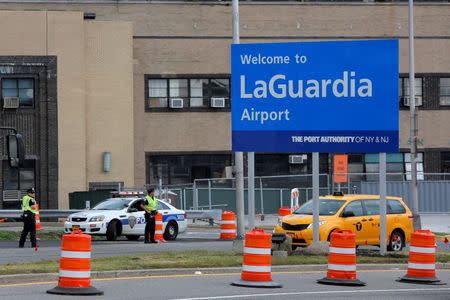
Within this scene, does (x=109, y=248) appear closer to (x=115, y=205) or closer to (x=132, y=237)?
(x=115, y=205)

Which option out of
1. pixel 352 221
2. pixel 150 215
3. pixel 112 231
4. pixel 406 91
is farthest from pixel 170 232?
pixel 406 91

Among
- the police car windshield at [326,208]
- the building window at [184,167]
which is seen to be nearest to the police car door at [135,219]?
the police car windshield at [326,208]

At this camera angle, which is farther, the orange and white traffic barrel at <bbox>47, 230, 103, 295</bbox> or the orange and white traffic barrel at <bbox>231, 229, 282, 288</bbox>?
the orange and white traffic barrel at <bbox>231, 229, 282, 288</bbox>

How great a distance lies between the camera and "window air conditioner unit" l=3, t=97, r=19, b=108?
49.4 meters

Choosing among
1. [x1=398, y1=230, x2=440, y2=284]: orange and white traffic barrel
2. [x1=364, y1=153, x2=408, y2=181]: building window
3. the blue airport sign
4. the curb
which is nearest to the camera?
the curb

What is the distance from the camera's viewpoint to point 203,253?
2309 centimetres

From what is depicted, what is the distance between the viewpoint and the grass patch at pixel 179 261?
61.9 ft

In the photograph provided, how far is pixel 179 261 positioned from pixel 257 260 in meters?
3.88

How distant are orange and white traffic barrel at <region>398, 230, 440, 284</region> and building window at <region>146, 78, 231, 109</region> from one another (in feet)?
114

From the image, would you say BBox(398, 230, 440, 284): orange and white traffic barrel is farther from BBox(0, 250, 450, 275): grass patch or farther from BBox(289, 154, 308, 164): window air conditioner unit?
BBox(289, 154, 308, 164): window air conditioner unit

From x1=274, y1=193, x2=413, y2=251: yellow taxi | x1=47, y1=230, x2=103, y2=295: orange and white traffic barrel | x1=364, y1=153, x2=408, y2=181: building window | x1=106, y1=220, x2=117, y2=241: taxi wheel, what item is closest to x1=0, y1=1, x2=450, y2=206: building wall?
x1=364, y1=153, x2=408, y2=181: building window

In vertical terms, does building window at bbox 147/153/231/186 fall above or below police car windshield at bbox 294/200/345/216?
above

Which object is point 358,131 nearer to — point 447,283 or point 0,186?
point 447,283

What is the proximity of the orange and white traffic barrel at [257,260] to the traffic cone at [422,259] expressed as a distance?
9.42ft
